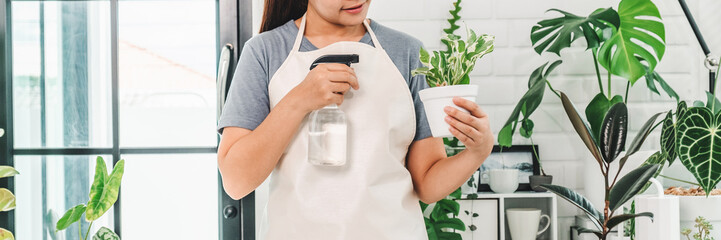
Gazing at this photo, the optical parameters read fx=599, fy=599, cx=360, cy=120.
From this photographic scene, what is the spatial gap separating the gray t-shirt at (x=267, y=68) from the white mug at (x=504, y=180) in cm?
88

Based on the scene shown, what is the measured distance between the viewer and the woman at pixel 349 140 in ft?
3.33

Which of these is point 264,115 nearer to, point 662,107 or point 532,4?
point 532,4

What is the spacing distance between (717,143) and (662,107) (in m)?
0.55

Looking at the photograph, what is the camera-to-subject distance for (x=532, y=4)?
2.08 m

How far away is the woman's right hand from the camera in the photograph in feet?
3.14

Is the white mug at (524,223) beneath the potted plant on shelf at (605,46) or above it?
beneath

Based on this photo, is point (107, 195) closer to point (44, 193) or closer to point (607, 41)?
point (44, 193)

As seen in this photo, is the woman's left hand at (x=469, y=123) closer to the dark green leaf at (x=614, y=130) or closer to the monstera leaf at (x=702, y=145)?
the dark green leaf at (x=614, y=130)

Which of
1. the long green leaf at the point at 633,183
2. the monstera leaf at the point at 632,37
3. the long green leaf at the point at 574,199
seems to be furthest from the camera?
the monstera leaf at the point at 632,37

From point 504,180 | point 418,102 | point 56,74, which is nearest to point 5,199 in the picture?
point 56,74

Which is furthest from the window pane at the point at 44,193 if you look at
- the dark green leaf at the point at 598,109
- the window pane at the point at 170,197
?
the dark green leaf at the point at 598,109

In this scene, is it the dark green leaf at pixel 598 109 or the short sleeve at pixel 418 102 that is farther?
the dark green leaf at pixel 598 109

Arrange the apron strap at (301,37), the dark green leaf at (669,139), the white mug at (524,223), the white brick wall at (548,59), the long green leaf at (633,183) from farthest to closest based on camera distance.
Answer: the white brick wall at (548,59) < the white mug at (524,223) < the dark green leaf at (669,139) < the long green leaf at (633,183) < the apron strap at (301,37)

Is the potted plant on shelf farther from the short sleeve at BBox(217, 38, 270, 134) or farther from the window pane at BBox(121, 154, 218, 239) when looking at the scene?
the window pane at BBox(121, 154, 218, 239)
